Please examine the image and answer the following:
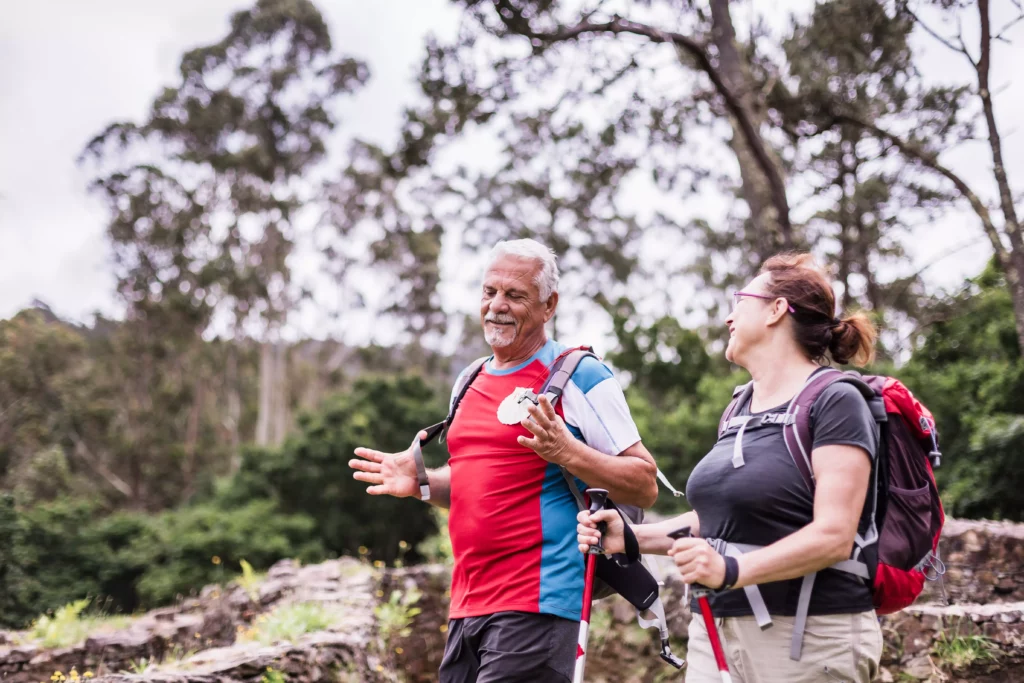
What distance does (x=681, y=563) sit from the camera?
177 cm

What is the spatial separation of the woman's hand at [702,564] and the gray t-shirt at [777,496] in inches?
6.3

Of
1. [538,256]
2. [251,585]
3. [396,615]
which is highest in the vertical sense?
[538,256]

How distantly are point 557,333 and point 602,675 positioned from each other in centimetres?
1679

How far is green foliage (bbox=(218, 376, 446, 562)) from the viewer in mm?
15812

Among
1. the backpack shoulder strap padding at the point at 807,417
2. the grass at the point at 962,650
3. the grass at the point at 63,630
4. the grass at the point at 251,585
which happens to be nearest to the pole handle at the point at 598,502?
the backpack shoulder strap padding at the point at 807,417

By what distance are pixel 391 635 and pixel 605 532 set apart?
501 centimetres

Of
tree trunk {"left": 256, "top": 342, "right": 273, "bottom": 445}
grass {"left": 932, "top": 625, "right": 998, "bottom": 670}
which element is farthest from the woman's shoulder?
tree trunk {"left": 256, "top": 342, "right": 273, "bottom": 445}

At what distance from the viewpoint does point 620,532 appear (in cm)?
216

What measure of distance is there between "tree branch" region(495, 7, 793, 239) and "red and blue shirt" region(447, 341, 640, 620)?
6.62m

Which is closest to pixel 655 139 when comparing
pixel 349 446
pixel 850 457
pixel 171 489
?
pixel 349 446

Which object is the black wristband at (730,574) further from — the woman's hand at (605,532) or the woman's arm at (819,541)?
the woman's hand at (605,532)

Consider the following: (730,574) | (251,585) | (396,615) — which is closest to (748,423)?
(730,574)

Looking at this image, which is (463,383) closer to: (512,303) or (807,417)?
(512,303)

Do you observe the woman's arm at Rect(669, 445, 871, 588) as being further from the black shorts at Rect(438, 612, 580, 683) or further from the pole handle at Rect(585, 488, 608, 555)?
the black shorts at Rect(438, 612, 580, 683)
